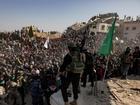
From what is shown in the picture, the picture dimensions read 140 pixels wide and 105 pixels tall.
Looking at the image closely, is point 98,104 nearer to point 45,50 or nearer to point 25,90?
point 25,90

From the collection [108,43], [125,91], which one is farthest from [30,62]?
[108,43]

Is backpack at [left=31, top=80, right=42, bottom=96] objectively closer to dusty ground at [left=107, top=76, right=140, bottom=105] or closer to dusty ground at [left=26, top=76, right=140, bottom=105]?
dusty ground at [left=26, top=76, right=140, bottom=105]

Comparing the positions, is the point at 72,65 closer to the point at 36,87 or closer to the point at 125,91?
the point at 36,87

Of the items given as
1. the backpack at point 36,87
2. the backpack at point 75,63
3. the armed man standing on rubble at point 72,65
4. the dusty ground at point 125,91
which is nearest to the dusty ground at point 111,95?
the dusty ground at point 125,91

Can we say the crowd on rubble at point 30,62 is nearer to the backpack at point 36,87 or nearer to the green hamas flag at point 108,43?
the backpack at point 36,87

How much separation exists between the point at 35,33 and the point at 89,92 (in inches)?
1381

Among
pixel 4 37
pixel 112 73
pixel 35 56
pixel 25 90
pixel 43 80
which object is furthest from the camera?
pixel 4 37

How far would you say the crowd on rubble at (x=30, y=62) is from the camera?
14.8 metres

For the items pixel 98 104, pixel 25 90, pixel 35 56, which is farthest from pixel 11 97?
pixel 35 56

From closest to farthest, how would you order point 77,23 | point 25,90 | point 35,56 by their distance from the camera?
point 25,90 → point 35,56 → point 77,23

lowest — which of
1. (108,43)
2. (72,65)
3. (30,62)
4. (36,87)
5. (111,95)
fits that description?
(30,62)

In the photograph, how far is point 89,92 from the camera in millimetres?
12656

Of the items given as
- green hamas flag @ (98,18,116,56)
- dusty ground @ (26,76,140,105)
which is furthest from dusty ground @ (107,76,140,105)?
green hamas flag @ (98,18,116,56)

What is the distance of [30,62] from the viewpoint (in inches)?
1016
